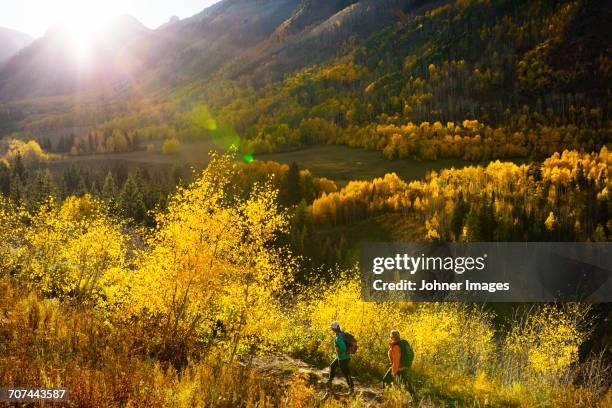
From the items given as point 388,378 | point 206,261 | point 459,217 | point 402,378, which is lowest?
point 459,217

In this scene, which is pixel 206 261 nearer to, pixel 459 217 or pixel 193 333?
pixel 193 333

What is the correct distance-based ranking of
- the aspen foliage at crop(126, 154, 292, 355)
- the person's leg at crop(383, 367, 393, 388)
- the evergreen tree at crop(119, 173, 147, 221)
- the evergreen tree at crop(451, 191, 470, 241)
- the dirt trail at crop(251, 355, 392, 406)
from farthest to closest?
the evergreen tree at crop(451, 191, 470, 241) → the evergreen tree at crop(119, 173, 147, 221) → the aspen foliage at crop(126, 154, 292, 355) → the dirt trail at crop(251, 355, 392, 406) → the person's leg at crop(383, 367, 393, 388)

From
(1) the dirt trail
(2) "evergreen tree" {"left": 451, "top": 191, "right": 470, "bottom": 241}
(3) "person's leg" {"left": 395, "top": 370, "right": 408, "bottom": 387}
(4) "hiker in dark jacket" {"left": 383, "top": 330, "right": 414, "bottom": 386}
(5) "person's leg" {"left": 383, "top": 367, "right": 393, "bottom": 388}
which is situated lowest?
(2) "evergreen tree" {"left": 451, "top": 191, "right": 470, "bottom": 241}

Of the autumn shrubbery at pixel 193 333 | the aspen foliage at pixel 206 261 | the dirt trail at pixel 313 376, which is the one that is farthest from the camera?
the aspen foliage at pixel 206 261

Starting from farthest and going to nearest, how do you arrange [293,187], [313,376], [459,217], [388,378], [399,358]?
1. [293,187]
2. [459,217]
3. [313,376]
4. [388,378]
5. [399,358]

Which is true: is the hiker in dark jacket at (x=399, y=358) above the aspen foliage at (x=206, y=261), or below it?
below

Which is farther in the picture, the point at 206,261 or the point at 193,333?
the point at 193,333

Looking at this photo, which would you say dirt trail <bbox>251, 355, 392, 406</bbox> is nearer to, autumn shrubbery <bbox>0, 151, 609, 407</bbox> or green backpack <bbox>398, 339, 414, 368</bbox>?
autumn shrubbery <bbox>0, 151, 609, 407</bbox>

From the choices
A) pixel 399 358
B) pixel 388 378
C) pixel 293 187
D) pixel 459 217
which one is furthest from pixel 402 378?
pixel 293 187

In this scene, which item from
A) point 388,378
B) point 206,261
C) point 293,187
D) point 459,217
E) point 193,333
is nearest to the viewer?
point 388,378

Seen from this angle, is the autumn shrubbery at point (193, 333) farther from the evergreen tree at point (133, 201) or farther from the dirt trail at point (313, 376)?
the evergreen tree at point (133, 201)

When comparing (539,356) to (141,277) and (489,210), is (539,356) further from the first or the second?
(489,210)

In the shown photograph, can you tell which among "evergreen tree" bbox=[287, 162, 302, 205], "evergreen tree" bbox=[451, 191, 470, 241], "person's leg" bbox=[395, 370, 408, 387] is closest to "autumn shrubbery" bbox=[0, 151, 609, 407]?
"person's leg" bbox=[395, 370, 408, 387]

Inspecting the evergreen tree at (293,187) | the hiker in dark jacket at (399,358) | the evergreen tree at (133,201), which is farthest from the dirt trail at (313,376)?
the evergreen tree at (293,187)
